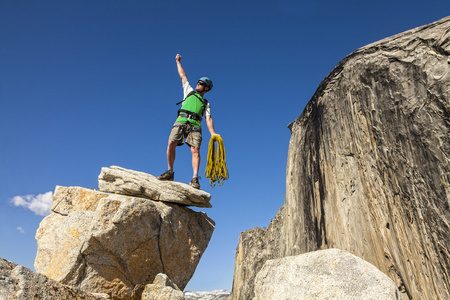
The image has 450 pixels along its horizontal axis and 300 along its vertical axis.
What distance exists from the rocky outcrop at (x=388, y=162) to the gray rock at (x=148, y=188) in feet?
11.0

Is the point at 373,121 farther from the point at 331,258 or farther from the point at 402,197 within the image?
the point at 331,258

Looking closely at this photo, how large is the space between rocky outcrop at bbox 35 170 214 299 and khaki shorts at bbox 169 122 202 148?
1555 millimetres

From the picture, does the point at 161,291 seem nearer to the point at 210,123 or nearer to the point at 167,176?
the point at 167,176

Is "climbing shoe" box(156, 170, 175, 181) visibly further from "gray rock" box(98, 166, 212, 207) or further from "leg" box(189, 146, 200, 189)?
"leg" box(189, 146, 200, 189)

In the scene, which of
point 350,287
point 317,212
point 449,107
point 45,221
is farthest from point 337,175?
point 45,221

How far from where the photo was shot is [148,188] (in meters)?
6.74

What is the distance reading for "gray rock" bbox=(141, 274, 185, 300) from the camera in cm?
534

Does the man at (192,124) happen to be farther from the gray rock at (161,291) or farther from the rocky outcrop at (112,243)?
the gray rock at (161,291)

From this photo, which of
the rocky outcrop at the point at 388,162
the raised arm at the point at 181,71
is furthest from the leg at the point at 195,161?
the rocky outcrop at the point at 388,162

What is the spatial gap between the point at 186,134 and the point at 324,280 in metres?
4.51

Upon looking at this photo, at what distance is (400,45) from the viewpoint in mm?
6074

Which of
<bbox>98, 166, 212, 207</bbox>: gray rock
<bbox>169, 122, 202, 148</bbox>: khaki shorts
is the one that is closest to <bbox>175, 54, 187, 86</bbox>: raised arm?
<bbox>169, 122, 202, 148</bbox>: khaki shorts

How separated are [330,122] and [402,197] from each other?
124 inches

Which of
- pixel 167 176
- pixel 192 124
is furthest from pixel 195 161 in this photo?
pixel 192 124
